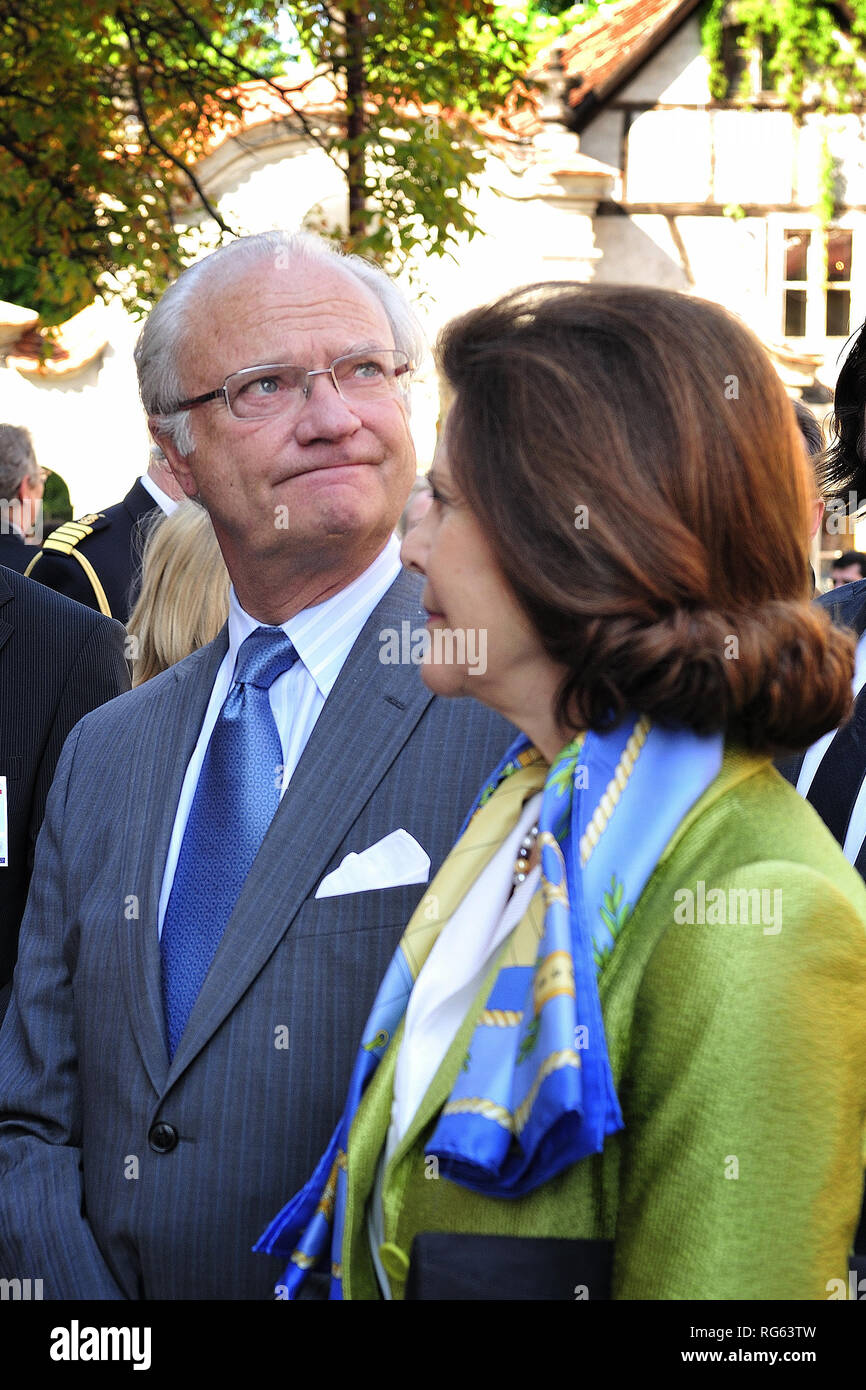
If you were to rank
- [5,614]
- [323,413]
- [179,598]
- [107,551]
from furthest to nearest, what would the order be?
[107,551], [179,598], [5,614], [323,413]

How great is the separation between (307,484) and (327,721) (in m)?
0.50

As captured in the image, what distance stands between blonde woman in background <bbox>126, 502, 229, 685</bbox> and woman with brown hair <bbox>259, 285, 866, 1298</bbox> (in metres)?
2.11

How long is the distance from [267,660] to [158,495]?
295 centimetres

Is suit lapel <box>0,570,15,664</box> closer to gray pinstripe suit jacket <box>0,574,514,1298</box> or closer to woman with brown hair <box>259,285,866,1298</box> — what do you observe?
gray pinstripe suit jacket <box>0,574,514,1298</box>

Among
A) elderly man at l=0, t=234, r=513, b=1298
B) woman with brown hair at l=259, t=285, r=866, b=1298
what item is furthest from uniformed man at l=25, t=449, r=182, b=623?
woman with brown hair at l=259, t=285, r=866, b=1298

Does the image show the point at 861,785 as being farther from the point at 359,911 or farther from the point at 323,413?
the point at 323,413

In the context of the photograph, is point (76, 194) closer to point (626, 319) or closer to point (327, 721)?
point (327, 721)

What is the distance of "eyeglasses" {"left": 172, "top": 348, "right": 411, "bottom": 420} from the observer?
2729 millimetres

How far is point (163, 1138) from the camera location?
2.15 metres

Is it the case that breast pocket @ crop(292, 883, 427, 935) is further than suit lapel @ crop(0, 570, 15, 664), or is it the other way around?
suit lapel @ crop(0, 570, 15, 664)

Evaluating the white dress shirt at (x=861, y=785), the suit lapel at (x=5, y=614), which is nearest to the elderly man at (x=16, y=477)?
the suit lapel at (x=5, y=614)

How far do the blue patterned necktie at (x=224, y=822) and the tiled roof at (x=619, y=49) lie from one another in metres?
18.0

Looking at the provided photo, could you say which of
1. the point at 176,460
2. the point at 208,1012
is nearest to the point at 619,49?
the point at 176,460

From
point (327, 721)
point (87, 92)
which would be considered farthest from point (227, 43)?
point (327, 721)
